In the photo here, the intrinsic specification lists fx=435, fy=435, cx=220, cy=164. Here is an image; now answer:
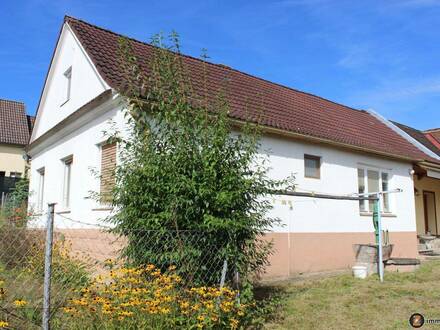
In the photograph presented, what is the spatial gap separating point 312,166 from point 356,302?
204 inches

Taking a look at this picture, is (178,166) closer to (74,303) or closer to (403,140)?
(74,303)

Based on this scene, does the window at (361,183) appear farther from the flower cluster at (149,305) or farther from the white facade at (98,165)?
the flower cluster at (149,305)

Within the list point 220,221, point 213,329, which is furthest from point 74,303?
point 220,221

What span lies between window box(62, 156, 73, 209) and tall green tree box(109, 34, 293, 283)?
6.42 meters

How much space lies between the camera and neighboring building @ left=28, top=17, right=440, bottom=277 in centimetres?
1026

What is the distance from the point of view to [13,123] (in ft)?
104

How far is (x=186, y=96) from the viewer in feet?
20.5

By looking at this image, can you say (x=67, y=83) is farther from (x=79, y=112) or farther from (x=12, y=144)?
(x=12, y=144)

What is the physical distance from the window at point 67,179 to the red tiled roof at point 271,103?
3.28 metres

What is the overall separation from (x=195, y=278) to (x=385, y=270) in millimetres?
6875

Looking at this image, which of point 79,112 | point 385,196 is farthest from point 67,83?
point 385,196

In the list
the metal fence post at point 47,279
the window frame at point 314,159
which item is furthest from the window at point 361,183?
the metal fence post at point 47,279

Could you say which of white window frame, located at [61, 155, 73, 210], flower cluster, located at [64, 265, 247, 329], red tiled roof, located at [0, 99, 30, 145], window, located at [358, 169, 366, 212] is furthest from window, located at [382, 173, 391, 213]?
red tiled roof, located at [0, 99, 30, 145]

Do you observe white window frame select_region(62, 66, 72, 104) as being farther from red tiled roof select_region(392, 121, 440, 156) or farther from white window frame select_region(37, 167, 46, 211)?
red tiled roof select_region(392, 121, 440, 156)
